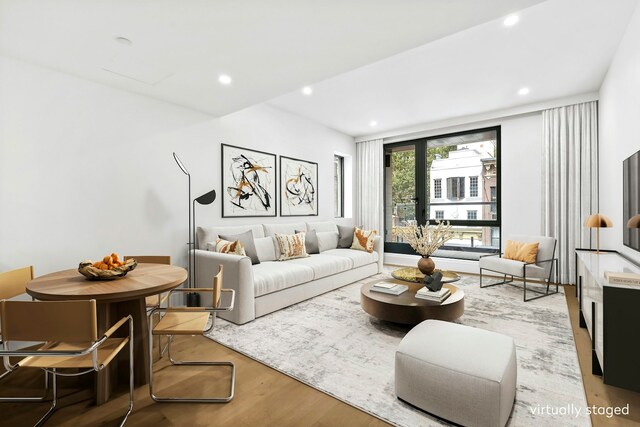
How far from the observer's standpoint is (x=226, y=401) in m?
1.86

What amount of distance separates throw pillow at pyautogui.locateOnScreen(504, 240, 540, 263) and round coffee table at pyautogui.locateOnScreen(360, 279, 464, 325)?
1.83m

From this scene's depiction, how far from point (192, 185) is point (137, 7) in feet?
7.00

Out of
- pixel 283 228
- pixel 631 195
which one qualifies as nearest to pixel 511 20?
pixel 631 195

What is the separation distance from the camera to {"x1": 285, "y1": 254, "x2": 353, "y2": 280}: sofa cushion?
12.9 ft

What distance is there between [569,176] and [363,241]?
3.10 m

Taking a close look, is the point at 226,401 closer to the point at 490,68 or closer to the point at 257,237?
the point at 257,237

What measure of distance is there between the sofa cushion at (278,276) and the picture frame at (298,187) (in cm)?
133

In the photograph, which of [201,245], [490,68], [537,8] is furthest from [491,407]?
[490,68]

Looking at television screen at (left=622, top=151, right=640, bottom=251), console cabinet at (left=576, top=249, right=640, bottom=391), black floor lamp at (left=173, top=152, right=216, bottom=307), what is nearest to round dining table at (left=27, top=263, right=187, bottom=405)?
black floor lamp at (left=173, top=152, right=216, bottom=307)

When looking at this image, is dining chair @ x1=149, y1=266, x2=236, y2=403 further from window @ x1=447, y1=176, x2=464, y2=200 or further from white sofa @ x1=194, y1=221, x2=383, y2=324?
window @ x1=447, y1=176, x2=464, y2=200

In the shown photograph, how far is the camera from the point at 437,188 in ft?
19.2

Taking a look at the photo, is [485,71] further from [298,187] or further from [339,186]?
[339,186]

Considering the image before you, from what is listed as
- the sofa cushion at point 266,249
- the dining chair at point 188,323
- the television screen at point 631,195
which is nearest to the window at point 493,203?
the television screen at point 631,195

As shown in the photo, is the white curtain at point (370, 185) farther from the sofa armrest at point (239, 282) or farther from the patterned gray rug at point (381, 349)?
the sofa armrest at point (239, 282)
